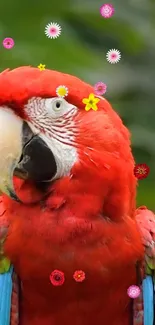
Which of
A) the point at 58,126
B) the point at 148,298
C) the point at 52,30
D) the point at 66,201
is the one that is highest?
the point at 52,30

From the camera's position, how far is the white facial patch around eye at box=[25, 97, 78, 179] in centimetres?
88

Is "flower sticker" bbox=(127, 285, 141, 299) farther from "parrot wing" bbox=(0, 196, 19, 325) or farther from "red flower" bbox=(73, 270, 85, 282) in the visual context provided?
"parrot wing" bbox=(0, 196, 19, 325)

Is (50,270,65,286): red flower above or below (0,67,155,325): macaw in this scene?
below

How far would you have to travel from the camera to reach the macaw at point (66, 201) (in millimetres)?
879

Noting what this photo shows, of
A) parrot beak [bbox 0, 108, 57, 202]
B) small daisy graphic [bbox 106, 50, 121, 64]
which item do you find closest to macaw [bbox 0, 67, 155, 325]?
parrot beak [bbox 0, 108, 57, 202]

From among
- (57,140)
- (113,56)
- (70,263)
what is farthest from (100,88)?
(70,263)

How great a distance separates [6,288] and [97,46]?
509 mm

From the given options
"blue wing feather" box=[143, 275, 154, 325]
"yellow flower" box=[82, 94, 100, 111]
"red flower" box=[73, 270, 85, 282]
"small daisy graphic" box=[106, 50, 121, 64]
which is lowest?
"blue wing feather" box=[143, 275, 154, 325]

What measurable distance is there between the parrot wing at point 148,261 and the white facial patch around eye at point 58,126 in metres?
0.22

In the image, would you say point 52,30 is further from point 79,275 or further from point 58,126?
point 79,275

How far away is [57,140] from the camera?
90cm

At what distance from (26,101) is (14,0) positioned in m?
0.28

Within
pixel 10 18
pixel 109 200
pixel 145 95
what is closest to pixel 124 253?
pixel 109 200

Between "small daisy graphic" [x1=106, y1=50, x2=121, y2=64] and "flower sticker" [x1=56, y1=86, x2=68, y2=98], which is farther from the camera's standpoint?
"small daisy graphic" [x1=106, y1=50, x2=121, y2=64]
